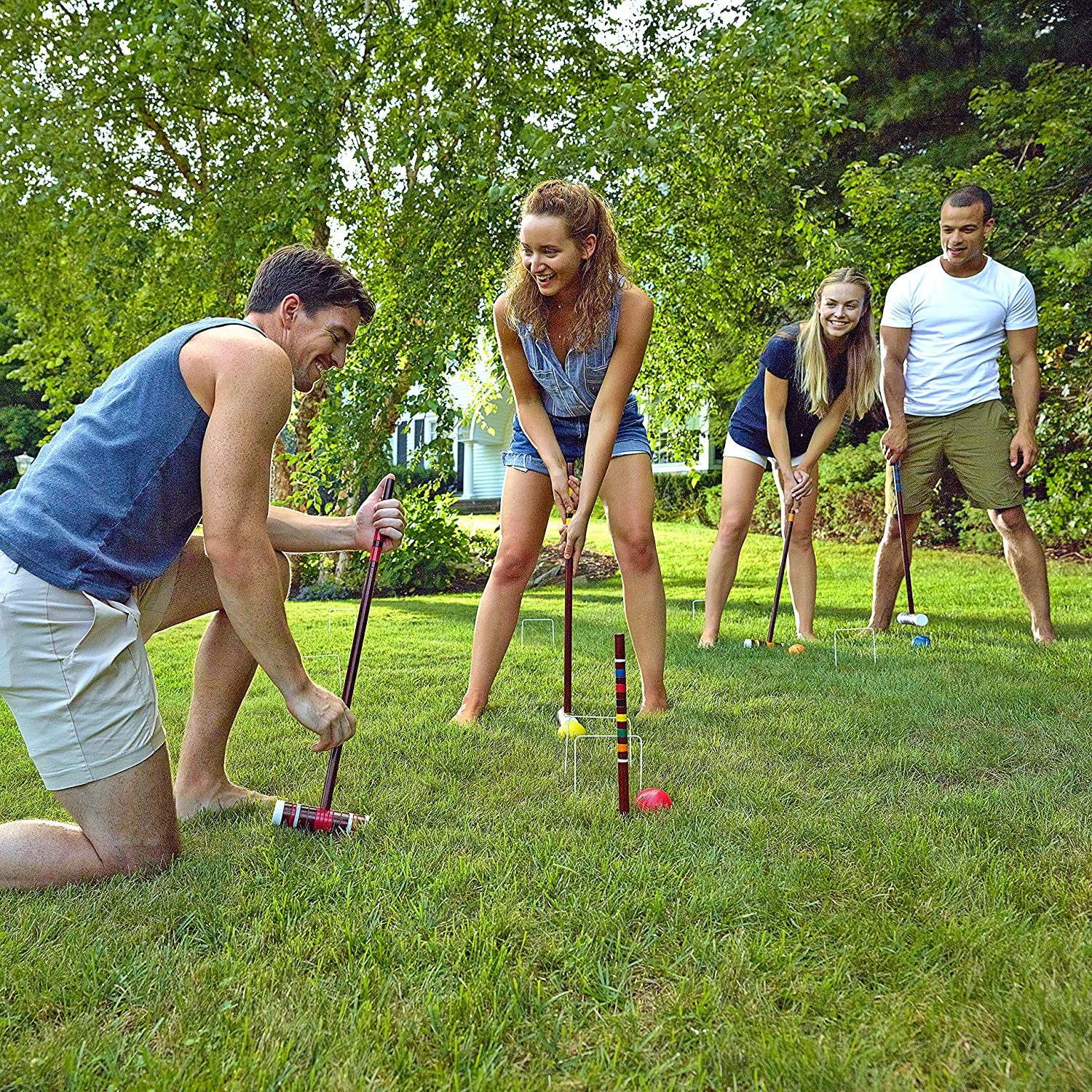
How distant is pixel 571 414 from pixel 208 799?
2.04 metres

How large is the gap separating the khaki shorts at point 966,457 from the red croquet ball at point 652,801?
11.3ft

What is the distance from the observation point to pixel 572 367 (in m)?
3.82

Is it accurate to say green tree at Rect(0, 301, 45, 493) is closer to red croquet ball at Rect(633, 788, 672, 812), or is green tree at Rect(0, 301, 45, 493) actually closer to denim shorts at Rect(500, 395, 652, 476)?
denim shorts at Rect(500, 395, 652, 476)

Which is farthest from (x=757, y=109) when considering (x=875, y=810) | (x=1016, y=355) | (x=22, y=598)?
(x=22, y=598)

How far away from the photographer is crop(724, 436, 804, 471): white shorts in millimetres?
5633

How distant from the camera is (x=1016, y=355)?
5473mm

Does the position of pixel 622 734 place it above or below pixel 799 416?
below

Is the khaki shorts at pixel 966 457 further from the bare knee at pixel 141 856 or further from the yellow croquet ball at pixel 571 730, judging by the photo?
the bare knee at pixel 141 856

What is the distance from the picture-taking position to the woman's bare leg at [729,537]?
18.3ft

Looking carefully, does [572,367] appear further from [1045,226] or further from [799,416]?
[1045,226]

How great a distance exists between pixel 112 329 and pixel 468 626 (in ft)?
17.9

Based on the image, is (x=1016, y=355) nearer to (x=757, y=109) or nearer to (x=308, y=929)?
(x=757, y=109)

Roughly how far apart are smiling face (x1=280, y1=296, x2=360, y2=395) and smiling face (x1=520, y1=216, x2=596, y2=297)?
3.27 ft

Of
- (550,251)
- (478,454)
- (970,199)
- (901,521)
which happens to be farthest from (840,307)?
(478,454)
